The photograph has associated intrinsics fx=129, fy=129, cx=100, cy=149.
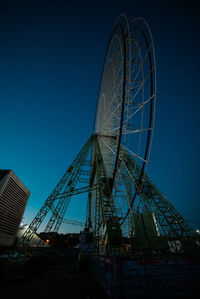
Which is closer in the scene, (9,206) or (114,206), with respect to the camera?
(114,206)

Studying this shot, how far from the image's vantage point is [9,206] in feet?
56.5

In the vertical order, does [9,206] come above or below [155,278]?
above

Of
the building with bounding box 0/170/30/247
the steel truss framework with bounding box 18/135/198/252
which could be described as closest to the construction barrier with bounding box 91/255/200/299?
the steel truss framework with bounding box 18/135/198/252

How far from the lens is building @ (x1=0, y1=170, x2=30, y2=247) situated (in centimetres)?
1575

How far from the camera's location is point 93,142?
2045 cm

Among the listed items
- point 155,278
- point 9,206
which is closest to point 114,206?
point 155,278

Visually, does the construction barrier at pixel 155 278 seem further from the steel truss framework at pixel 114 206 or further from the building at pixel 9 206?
the building at pixel 9 206

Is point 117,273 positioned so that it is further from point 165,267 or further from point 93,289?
point 93,289

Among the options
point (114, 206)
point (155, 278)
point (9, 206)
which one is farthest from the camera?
point (9, 206)

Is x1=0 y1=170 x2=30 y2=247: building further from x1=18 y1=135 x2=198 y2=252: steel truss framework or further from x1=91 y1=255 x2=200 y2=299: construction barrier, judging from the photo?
x1=91 y1=255 x2=200 y2=299: construction barrier

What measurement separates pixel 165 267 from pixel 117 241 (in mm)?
4546

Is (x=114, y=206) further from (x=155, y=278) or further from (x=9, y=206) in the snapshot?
(x=9, y=206)

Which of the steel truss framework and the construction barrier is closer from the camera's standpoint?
the construction barrier

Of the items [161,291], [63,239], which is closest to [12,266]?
[161,291]
